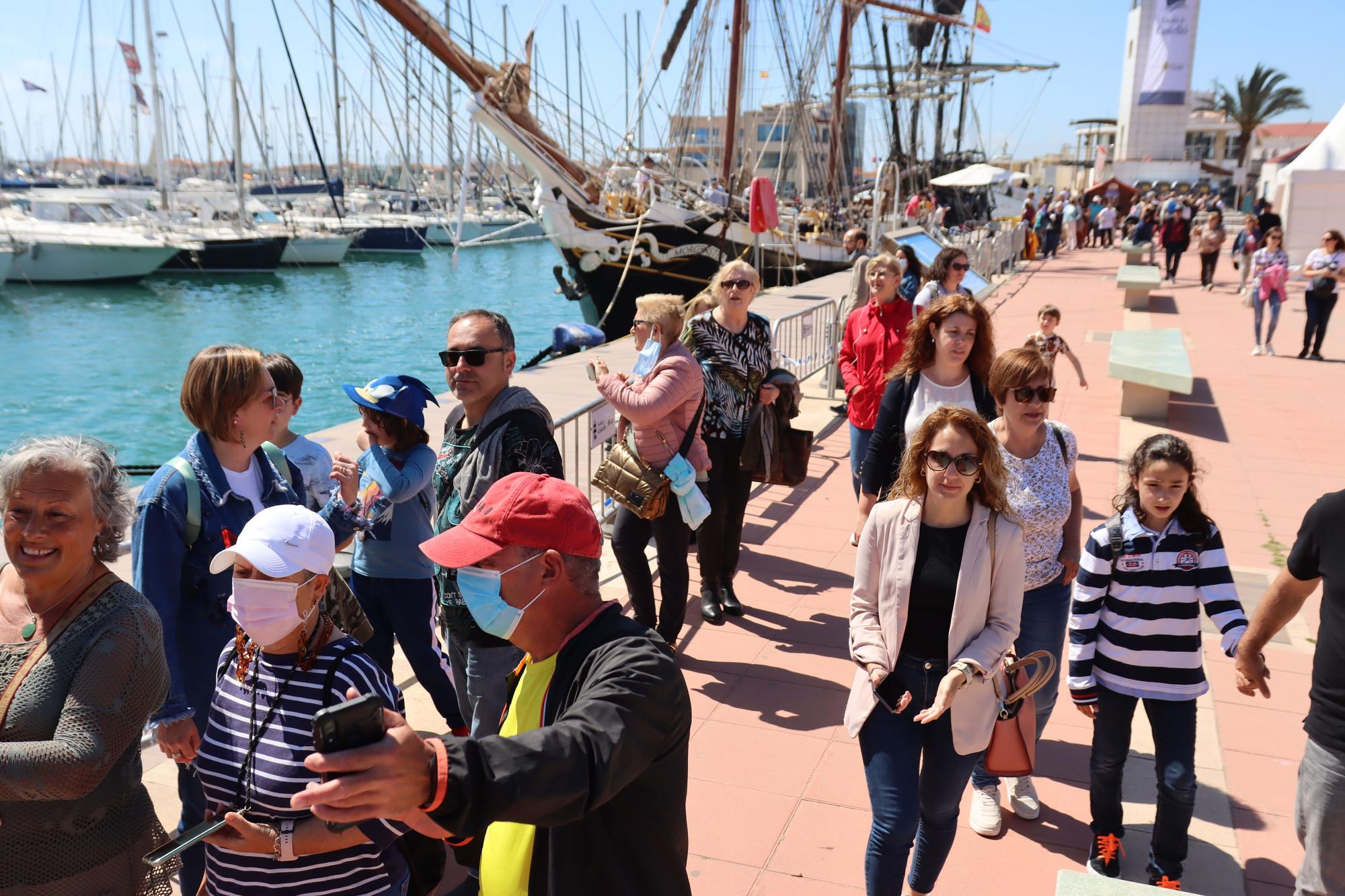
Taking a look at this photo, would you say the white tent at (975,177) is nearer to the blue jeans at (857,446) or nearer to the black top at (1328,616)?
the blue jeans at (857,446)

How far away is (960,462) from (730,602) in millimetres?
2915

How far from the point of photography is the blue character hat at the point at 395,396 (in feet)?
11.4

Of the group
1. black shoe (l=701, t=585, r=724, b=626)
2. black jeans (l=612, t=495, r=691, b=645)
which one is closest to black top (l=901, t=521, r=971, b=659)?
black jeans (l=612, t=495, r=691, b=645)

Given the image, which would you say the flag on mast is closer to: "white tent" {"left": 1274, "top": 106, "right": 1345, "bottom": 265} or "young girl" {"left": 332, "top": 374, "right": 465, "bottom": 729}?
"white tent" {"left": 1274, "top": 106, "right": 1345, "bottom": 265}

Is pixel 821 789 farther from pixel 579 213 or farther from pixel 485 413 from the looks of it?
pixel 579 213

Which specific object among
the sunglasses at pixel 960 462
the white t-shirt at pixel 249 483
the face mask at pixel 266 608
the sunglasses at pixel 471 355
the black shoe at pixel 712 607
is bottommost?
the black shoe at pixel 712 607

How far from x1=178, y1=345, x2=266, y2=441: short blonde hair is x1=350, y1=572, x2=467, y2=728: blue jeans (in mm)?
934

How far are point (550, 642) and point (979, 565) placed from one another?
1516 mm

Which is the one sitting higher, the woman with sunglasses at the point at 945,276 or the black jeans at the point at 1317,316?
the woman with sunglasses at the point at 945,276

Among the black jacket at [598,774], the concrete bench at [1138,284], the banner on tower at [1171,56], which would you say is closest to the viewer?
the black jacket at [598,774]

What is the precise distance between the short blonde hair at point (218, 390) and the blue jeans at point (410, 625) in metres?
0.93

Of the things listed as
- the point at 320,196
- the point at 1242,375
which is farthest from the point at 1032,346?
the point at 320,196

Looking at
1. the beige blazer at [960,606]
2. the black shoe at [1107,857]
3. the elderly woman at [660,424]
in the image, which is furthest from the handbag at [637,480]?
the black shoe at [1107,857]

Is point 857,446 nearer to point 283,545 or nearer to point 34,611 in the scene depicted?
point 283,545
